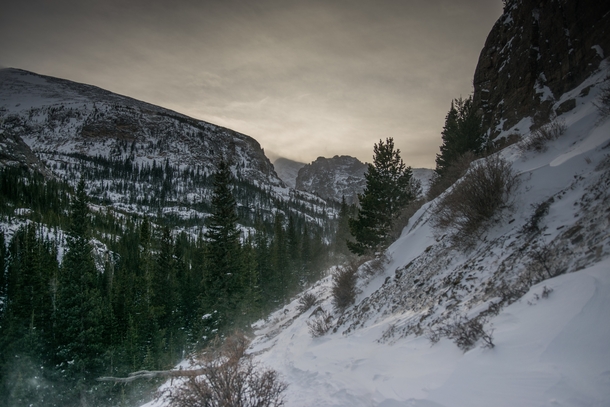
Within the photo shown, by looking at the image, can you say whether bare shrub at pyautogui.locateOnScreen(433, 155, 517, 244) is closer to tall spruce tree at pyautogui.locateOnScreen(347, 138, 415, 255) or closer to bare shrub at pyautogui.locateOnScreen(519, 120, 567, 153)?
bare shrub at pyautogui.locateOnScreen(519, 120, 567, 153)

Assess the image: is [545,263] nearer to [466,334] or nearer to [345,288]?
[466,334]

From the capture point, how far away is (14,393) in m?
24.0

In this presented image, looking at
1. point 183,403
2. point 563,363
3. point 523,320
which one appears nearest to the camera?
point 563,363

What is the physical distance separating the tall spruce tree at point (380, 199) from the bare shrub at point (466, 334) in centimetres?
1576

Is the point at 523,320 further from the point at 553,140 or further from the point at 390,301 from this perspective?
the point at 553,140

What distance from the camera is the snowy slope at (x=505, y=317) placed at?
11.6 feet

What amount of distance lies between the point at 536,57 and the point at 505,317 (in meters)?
28.2

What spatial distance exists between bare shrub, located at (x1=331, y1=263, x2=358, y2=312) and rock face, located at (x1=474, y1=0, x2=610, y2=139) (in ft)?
50.3

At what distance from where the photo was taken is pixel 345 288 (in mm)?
15070

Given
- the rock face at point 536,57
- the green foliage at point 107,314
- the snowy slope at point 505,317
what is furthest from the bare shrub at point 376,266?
Answer: the green foliage at point 107,314

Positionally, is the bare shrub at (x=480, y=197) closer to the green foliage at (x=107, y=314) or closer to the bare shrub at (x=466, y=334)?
the bare shrub at (x=466, y=334)

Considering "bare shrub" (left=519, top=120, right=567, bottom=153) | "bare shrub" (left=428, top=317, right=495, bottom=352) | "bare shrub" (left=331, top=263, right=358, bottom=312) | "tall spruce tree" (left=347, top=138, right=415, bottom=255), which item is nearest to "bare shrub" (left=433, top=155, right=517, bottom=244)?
"bare shrub" (left=519, top=120, right=567, bottom=153)

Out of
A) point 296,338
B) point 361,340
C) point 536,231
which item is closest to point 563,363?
point 536,231

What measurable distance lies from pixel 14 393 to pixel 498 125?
46.8 m
